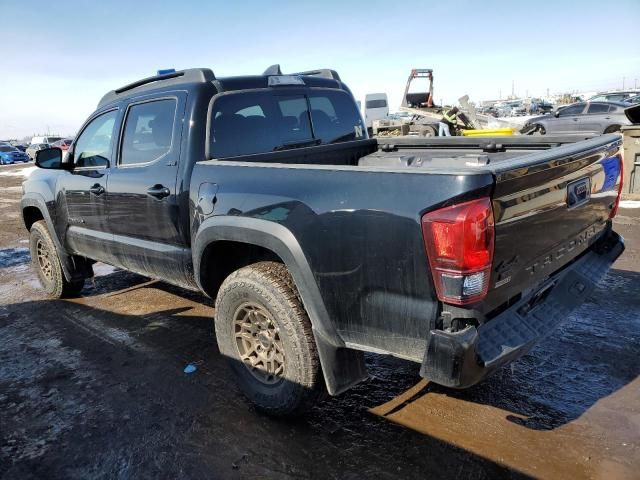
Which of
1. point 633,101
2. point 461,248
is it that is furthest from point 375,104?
point 461,248

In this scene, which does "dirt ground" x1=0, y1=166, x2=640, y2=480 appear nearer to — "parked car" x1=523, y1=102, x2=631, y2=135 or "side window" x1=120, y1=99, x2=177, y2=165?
"side window" x1=120, y1=99, x2=177, y2=165

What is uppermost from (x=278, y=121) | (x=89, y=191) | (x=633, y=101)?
(x=278, y=121)

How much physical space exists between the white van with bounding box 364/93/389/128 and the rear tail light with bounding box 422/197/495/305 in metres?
29.9

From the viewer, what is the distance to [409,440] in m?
2.70

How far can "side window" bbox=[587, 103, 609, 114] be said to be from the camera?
15750 millimetres

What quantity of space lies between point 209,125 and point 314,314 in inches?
64.7

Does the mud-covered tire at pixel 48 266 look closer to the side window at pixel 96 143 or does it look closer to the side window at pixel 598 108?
the side window at pixel 96 143

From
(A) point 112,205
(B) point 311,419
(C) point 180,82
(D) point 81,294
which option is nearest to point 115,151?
(A) point 112,205

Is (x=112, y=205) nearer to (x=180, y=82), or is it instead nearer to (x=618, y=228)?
(x=180, y=82)

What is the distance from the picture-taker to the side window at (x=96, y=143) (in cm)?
424

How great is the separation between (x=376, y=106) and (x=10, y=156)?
25.1 metres

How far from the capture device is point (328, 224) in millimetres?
2379

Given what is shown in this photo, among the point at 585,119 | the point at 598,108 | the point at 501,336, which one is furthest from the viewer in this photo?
the point at 585,119

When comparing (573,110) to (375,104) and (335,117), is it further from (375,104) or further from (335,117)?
(375,104)
